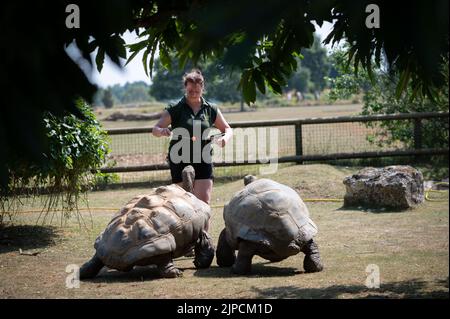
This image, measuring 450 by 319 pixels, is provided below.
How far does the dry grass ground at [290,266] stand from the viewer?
568 centimetres

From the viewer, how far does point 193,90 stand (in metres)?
7.57

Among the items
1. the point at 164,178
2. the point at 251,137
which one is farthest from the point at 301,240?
the point at 251,137

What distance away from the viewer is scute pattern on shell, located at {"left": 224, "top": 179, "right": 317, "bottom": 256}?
20.4 ft

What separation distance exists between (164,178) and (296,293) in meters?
9.75

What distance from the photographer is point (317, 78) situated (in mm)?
115000

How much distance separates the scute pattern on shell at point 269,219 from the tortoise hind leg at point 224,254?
11.8 inches

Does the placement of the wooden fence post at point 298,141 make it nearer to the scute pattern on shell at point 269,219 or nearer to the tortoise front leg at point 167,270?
the scute pattern on shell at point 269,219

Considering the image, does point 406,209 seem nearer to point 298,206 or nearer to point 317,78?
point 298,206

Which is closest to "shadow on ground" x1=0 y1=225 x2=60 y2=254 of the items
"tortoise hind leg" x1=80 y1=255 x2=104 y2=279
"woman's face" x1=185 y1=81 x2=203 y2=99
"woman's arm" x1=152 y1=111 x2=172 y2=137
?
"tortoise hind leg" x1=80 y1=255 x2=104 y2=279

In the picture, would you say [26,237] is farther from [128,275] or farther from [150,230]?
[150,230]

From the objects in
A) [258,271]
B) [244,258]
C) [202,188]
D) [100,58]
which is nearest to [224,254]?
[258,271]

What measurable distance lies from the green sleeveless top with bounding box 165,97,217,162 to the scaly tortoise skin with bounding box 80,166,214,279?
3.13 feet

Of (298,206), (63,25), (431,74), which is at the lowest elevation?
(298,206)

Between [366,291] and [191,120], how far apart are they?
299 cm
